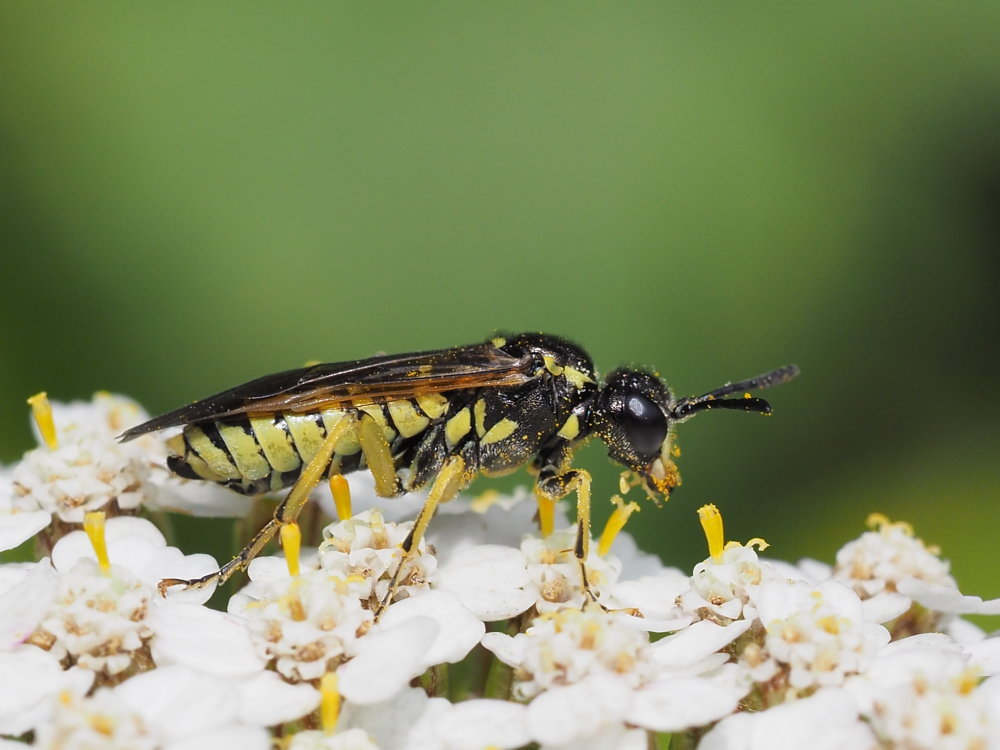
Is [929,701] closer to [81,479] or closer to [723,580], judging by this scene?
[723,580]

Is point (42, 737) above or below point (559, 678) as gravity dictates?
below

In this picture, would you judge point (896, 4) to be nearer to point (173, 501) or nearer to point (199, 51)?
point (199, 51)

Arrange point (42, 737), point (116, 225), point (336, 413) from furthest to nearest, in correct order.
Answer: point (116, 225) → point (336, 413) → point (42, 737)

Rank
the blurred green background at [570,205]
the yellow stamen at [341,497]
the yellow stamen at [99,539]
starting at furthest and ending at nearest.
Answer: the blurred green background at [570,205] < the yellow stamen at [341,497] < the yellow stamen at [99,539]

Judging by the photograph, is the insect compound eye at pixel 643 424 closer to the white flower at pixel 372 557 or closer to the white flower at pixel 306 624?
the white flower at pixel 372 557

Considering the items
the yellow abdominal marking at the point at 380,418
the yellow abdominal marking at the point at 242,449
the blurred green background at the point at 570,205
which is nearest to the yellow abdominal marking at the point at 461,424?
the yellow abdominal marking at the point at 380,418

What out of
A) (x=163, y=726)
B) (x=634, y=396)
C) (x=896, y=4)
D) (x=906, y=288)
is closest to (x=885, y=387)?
(x=906, y=288)

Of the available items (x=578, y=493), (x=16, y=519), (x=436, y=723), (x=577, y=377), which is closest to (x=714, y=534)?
(x=578, y=493)
